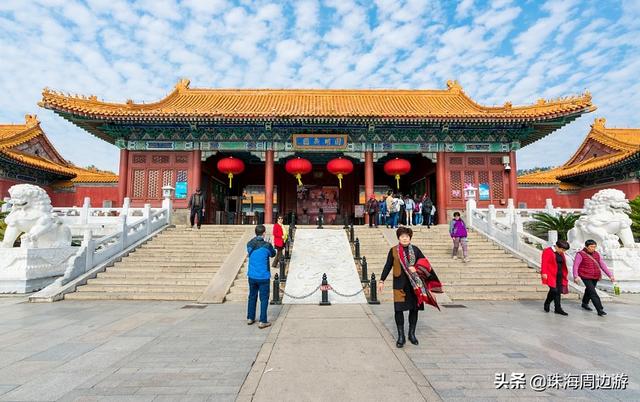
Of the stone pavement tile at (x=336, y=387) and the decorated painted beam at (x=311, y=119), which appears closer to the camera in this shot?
the stone pavement tile at (x=336, y=387)

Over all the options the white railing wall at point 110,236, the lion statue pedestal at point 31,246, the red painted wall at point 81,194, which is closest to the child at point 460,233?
the white railing wall at point 110,236

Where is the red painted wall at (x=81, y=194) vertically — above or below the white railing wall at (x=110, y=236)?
above

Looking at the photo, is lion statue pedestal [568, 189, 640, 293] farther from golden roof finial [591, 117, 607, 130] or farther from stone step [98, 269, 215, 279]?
golden roof finial [591, 117, 607, 130]

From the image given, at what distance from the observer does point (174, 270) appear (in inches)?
322

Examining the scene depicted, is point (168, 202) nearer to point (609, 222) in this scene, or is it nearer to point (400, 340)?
point (400, 340)

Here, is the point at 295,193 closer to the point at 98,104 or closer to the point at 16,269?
the point at 98,104

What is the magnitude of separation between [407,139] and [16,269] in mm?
13704

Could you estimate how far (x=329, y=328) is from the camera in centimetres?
461

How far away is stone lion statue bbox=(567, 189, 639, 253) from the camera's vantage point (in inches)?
313

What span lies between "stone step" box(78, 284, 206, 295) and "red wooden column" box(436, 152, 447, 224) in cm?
1045

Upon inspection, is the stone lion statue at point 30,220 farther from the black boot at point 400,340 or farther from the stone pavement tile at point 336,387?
the black boot at point 400,340

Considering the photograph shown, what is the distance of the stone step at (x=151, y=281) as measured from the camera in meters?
7.48

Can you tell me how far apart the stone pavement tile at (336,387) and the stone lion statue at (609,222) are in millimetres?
8048

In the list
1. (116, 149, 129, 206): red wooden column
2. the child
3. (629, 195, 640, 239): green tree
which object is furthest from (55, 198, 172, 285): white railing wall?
(629, 195, 640, 239): green tree
